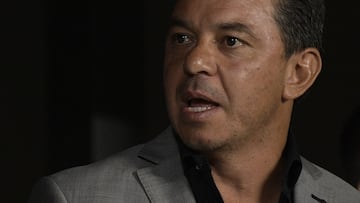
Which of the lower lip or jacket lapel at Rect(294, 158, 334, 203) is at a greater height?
the lower lip

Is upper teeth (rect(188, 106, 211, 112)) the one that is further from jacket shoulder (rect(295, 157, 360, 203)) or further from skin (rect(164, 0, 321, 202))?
jacket shoulder (rect(295, 157, 360, 203))

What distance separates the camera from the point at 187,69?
166 centimetres

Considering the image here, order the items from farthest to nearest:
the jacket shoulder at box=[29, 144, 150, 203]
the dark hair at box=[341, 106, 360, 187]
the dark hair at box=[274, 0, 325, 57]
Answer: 1. the dark hair at box=[341, 106, 360, 187]
2. the dark hair at box=[274, 0, 325, 57]
3. the jacket shoulder at box=[29, 144, 150, 203]

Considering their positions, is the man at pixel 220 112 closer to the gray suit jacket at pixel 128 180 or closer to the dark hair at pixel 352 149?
the gray suit jacket at pixel 128 180

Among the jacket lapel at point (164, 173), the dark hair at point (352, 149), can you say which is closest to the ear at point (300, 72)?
the jacket lapel at point (164, 173)

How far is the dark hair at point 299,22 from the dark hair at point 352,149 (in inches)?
16.3

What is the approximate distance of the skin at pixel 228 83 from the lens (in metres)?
1.65

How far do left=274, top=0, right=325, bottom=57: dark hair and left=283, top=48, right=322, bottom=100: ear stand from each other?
0.02 metres

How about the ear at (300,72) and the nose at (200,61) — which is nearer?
the nose at (200,61)

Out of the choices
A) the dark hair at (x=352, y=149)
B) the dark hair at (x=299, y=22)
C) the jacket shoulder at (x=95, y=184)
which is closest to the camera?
the jacket shoulder at (x=95, y=184)

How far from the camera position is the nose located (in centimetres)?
164

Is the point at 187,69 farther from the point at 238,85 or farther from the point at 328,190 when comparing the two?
the point at 328,190

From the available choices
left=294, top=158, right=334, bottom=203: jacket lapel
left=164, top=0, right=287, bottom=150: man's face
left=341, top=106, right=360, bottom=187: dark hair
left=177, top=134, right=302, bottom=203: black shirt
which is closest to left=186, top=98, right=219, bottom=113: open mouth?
left=164, top=0, right=287, bottom=150: man's face

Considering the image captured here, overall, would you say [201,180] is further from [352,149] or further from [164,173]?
[352,149]
